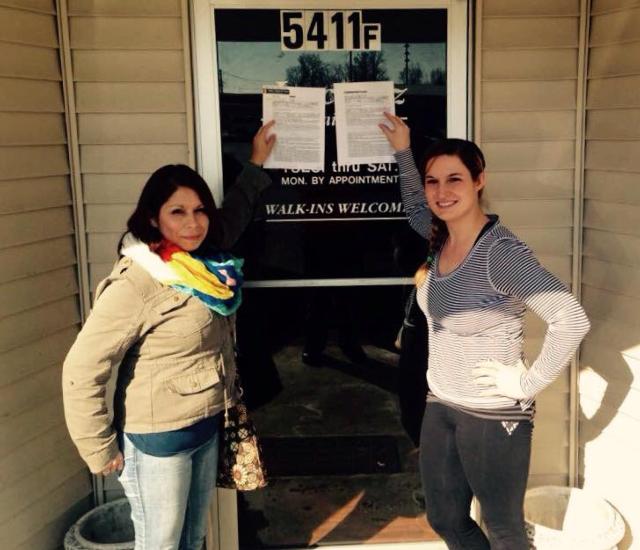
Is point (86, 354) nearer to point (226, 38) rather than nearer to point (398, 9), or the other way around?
point (226, 38)

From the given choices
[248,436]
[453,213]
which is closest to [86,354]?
[248,436]

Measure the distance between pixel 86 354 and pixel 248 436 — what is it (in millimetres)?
646

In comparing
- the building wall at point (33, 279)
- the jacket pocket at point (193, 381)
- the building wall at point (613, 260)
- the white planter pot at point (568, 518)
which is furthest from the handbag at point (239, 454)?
the building wall at point (613, 260)

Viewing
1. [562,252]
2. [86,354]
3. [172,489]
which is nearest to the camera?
[86,354]

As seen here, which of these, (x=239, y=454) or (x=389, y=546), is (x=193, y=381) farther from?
(x=389, y=546)

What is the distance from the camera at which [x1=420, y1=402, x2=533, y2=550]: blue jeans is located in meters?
2.25

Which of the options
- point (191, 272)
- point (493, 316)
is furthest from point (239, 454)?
point (493, 316)

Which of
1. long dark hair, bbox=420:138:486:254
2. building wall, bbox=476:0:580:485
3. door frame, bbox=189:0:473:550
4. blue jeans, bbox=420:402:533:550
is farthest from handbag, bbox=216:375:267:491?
building wall, bbox=476:0:580:485

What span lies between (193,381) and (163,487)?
1.05 feet

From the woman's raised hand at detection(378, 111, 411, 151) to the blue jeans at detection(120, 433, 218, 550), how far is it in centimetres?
123

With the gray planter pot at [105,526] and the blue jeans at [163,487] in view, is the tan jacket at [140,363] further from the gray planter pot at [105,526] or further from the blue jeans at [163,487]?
the gray planter pot at [105,526]

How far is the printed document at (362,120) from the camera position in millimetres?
2848

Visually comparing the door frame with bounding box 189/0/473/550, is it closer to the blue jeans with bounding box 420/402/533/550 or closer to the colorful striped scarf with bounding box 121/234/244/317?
the colorful striped scarf with bounding box 121/234/244/317

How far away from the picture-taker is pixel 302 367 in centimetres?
303
